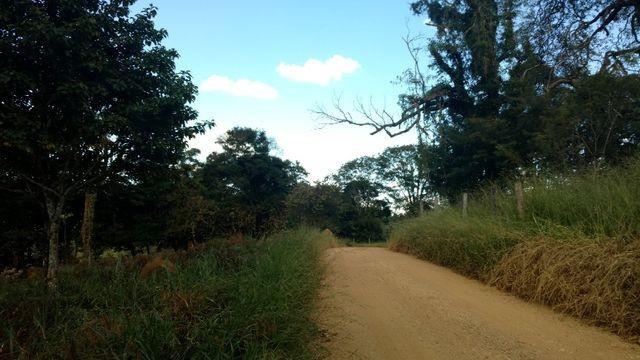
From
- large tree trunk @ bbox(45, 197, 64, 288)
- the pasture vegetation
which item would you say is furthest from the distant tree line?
large tree trunk @ bbox(45, 197, 64, 288)

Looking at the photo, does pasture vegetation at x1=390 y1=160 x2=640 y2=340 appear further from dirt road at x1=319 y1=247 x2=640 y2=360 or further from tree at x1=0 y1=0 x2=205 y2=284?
tree at x1=0 y1=0 x2=205 y2=284

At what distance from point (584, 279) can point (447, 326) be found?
1544mm

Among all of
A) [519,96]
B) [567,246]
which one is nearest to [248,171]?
[519,96]

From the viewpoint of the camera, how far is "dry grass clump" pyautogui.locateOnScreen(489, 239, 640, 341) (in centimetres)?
387

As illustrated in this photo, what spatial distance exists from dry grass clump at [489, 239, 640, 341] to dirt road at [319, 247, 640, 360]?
0.15 m

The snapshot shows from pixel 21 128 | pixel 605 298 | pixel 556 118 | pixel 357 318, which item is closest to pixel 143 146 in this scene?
pixel 21 128

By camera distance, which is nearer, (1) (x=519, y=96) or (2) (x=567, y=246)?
(2) (x=567, y=246)

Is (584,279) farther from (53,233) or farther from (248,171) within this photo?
(248,171)

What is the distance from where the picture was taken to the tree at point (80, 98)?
477 cm

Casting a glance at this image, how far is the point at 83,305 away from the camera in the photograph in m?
3.60

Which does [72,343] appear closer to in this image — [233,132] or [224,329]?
[224,329]

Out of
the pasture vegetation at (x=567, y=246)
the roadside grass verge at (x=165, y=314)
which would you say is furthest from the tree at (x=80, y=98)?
the pasture vegetation at (x=567, y=246)

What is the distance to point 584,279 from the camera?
4.33 m

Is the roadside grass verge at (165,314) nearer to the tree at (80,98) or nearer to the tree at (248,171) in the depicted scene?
the tree at (80,98)
